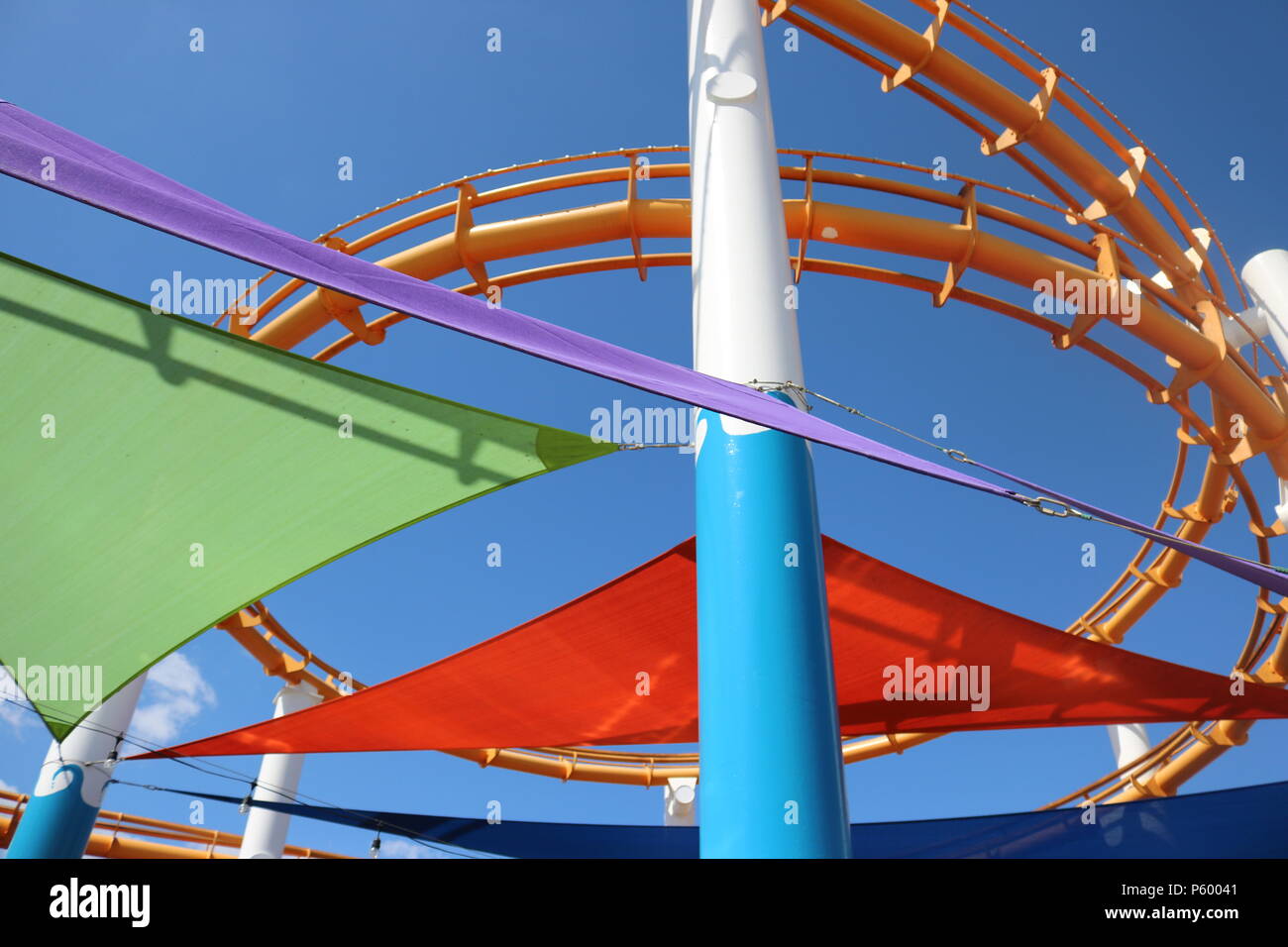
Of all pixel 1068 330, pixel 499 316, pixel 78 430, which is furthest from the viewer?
pixel 1068 330

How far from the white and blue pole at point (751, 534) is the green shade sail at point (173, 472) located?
37.5 inches

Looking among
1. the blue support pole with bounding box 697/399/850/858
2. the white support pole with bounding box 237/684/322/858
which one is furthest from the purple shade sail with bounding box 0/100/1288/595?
the white support pole with bounding box 237/684/322/858

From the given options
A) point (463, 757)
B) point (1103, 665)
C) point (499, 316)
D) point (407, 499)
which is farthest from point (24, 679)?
point (463, 757)

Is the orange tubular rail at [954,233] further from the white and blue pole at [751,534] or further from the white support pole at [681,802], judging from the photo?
the white support pole at [681,802]

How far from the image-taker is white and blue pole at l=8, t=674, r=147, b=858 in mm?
7441

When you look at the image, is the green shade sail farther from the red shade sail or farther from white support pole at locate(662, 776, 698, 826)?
white support pole at locate(662, 776, 698, 826)

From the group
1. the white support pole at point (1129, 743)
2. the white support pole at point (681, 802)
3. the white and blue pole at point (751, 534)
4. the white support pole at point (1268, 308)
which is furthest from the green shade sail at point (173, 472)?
the white support pole at point (1129, 743)

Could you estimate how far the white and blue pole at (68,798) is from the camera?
7.44 m

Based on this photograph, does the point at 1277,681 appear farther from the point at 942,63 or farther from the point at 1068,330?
the point at 942,63

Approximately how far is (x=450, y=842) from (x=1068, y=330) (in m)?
6.91

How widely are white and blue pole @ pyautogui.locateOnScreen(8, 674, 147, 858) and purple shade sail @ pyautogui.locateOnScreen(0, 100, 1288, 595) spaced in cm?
573

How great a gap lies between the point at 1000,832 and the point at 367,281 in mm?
6836
